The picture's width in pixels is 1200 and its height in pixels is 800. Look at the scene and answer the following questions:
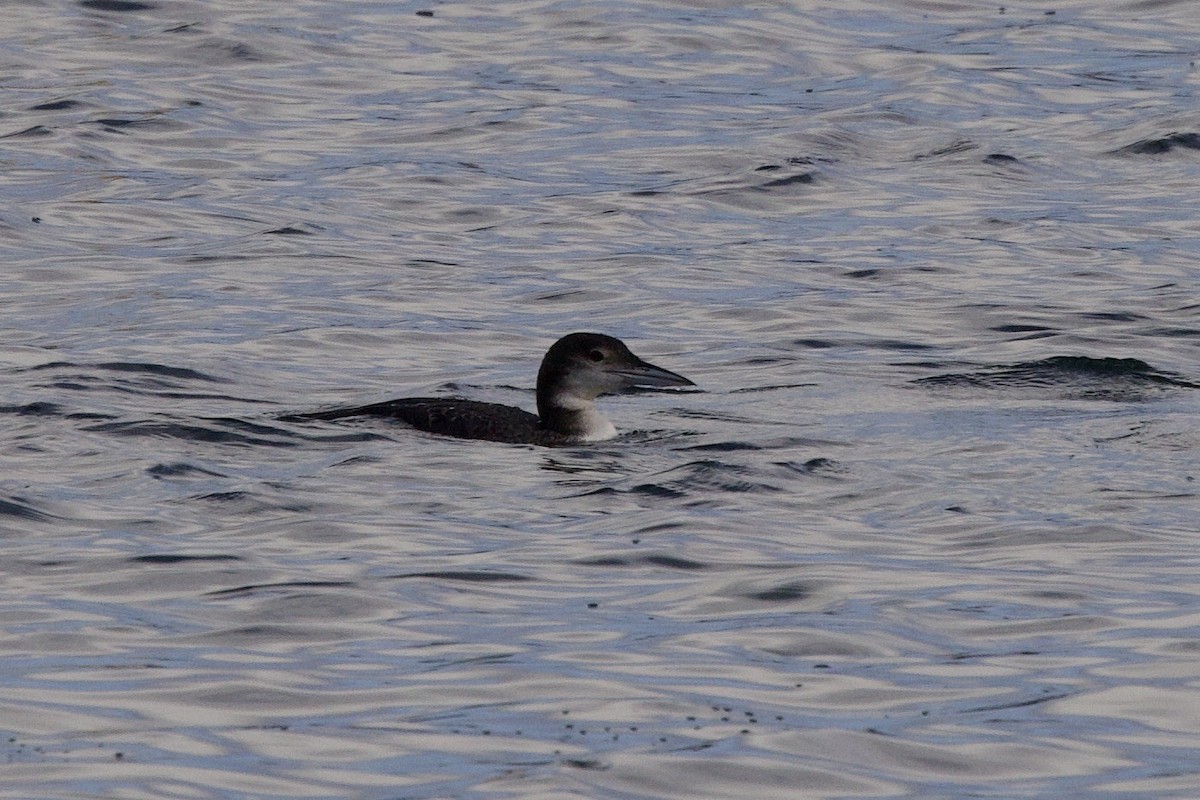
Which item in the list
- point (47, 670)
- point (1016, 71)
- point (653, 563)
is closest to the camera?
point (47, 670)

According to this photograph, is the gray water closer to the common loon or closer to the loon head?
the common loon

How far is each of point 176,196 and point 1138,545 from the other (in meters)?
10.8

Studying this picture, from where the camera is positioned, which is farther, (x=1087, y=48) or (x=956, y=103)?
(x=1087, y=48)

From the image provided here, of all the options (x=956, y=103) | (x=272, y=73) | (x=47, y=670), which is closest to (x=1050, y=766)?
(x=47, y=670)

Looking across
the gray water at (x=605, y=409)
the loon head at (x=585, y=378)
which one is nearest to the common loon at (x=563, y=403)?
the loon head at (x=585, y=378)

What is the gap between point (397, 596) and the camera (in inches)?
327

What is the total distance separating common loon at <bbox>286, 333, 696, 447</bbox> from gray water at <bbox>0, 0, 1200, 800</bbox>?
208 millimetres

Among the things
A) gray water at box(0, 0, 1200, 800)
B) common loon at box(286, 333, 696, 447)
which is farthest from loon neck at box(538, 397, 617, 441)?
gray water at box(0, 0, 1200, 800)

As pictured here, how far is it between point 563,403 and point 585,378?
0.17 metres

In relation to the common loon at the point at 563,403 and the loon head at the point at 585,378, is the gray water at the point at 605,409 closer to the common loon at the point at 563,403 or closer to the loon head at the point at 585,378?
the common loon at the point at 563,403

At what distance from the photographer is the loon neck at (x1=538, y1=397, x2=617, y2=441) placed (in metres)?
11.5

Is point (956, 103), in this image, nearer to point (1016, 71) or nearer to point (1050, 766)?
point (1016, 71)

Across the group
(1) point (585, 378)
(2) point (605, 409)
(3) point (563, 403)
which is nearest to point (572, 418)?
(3) point (563, 403)

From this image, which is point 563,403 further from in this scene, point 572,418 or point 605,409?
point 605,409
